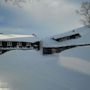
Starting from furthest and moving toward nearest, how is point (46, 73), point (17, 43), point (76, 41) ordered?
point (17, 43) → point (76, 41) → point (46, 73)

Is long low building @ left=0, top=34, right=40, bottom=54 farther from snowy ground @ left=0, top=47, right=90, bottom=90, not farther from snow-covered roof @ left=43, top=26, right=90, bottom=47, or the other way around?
snowy ground @ left=0, top=47, right=90, bottom=90

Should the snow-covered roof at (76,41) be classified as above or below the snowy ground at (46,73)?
above

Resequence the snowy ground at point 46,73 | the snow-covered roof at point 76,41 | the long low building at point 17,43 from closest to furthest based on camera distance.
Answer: the snowy ground at point 46,73
the snow-covered roof at point 76,41
the long low building at point 17,43

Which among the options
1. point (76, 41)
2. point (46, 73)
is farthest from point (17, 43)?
point (46, 73)

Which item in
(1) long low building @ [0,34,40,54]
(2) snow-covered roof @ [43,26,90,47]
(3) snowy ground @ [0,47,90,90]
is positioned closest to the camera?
(3) snowy ground @ [0,47,90,90]

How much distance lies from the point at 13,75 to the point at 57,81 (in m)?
1.32

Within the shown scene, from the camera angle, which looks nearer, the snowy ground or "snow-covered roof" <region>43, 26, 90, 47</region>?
the snowy ground

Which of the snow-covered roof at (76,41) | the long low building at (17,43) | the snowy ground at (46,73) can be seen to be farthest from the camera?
the long low building at (17,43)

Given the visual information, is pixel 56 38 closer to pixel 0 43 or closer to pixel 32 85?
pixel 0 43

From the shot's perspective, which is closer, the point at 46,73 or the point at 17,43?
the point at 46,73

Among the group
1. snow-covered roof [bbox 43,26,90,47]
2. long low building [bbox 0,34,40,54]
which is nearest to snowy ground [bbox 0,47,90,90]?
snow-covered roof [bbox 43,26,90,47]

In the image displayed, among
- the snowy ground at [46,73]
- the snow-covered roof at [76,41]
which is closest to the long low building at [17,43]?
the snow-covered roof at [76,41]

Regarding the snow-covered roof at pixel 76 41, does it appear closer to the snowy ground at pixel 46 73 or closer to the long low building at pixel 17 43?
the long low building at pixel 17 43

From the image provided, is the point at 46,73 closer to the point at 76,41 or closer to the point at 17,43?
the point at 76,41
